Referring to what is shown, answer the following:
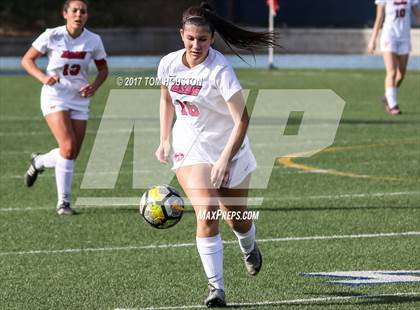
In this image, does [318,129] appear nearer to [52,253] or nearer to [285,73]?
[52,253]

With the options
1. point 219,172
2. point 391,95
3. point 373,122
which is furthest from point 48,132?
point 219,172

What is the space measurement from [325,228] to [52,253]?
260cm

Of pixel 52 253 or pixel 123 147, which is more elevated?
pixel 52 253

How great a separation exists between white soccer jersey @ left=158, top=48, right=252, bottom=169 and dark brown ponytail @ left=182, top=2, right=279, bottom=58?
0.23 m

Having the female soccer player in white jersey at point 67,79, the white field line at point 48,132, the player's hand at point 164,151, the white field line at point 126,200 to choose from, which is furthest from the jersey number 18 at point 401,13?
the player's hand at point 164,151

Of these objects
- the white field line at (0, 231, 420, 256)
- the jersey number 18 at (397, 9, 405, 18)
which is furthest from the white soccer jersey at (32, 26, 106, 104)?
the jersey number 18 at (397, 9, 405, 18)

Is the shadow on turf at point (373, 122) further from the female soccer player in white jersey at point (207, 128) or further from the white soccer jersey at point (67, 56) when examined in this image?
the female soccer player in white jersey at point (207, 128)

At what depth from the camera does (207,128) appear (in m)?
7.97

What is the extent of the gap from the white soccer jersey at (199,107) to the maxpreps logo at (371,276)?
1309 mm

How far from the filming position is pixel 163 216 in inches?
329

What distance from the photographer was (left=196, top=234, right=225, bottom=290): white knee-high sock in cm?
775

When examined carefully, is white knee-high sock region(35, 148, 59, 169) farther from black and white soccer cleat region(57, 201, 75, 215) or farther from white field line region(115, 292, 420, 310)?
white field line region(115, 292, 420, 310)

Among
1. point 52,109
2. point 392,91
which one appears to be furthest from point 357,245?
point 392,91

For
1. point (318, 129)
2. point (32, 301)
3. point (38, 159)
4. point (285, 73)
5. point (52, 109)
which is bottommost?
point (285, 73)
